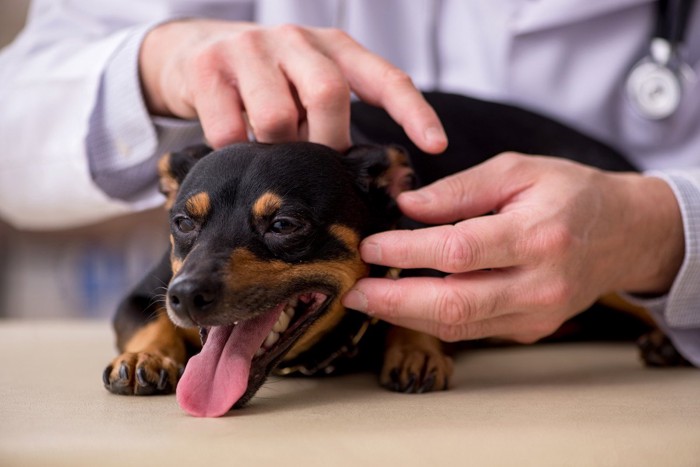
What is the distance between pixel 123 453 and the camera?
0.84 m

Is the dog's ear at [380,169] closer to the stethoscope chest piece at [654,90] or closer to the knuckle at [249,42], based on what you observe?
the knuckle at [249,42]

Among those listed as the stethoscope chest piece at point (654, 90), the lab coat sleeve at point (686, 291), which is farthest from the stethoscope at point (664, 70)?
the lab coat sleeve at point (686, 291)

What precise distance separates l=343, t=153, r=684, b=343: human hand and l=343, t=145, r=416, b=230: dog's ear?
0.35 ft

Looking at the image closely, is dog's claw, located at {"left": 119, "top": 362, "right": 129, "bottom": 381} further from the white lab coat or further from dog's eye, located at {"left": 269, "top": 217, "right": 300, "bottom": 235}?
the white lab coat

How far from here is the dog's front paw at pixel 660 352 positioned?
154 centimetres

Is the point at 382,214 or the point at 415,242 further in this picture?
the point at 382,214

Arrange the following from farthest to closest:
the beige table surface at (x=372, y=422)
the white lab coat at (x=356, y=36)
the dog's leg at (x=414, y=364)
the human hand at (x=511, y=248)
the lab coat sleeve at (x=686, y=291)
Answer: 1. the white lab coat at (x=356, y=36)
2. the lab coat sleeve at (x=686, y=291)
3. the dog's leg at (x=414, y=364)
4. the human hand at (x=511, y=248)
5. the beige table surface at (x=372, y=422)

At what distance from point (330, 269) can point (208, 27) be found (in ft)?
1.68

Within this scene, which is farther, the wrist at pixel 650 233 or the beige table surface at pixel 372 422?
the wrist at pixel 650 233

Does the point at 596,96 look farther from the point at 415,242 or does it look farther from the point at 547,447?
the point at 547,447

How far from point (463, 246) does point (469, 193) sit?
13cm

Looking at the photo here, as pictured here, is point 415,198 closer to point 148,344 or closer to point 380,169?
point 380,169

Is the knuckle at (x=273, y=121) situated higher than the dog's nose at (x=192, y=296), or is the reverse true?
the knuckle at (x=273, y=121)

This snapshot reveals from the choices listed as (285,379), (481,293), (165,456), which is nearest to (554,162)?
(481,293)
